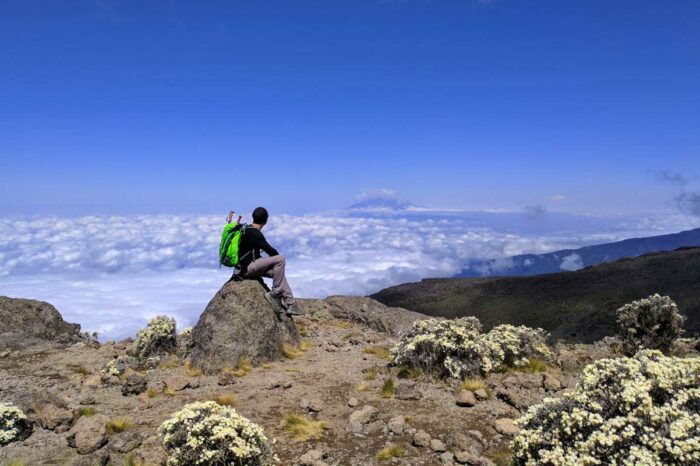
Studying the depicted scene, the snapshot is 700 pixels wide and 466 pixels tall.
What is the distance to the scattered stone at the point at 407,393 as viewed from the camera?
28.1 ft

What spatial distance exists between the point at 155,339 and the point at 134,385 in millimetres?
3062

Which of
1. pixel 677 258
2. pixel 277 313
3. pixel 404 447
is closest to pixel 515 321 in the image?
pixel 677 258

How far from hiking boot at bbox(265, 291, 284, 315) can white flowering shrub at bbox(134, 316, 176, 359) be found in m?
3.17

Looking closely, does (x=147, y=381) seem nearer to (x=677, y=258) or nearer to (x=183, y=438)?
(x=183, y=438)

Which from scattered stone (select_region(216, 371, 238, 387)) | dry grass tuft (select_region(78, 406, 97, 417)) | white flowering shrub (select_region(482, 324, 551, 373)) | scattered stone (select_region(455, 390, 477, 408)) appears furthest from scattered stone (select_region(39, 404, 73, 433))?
white flowering shrub (select_region(482, 324, 551, 373))

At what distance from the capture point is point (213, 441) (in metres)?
5.54

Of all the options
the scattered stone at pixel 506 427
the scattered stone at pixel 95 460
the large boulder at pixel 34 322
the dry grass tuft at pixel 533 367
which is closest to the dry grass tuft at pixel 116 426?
the scattered stone at pixel 95 460

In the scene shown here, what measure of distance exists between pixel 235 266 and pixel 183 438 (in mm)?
7012

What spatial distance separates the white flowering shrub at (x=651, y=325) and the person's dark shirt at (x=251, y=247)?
33.1 ft

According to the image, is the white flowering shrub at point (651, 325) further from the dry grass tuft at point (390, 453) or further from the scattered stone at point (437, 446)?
the dry grass tuft at point (390, 453)

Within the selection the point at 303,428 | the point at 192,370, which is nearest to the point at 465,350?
the point at 303,428

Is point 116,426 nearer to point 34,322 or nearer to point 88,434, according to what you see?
point 88,434

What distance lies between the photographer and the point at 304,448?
6.75 meters

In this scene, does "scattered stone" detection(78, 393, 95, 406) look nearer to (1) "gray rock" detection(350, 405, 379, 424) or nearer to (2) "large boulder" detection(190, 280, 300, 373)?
(2) "large boulder" detection(190, 280, 300, 373)
